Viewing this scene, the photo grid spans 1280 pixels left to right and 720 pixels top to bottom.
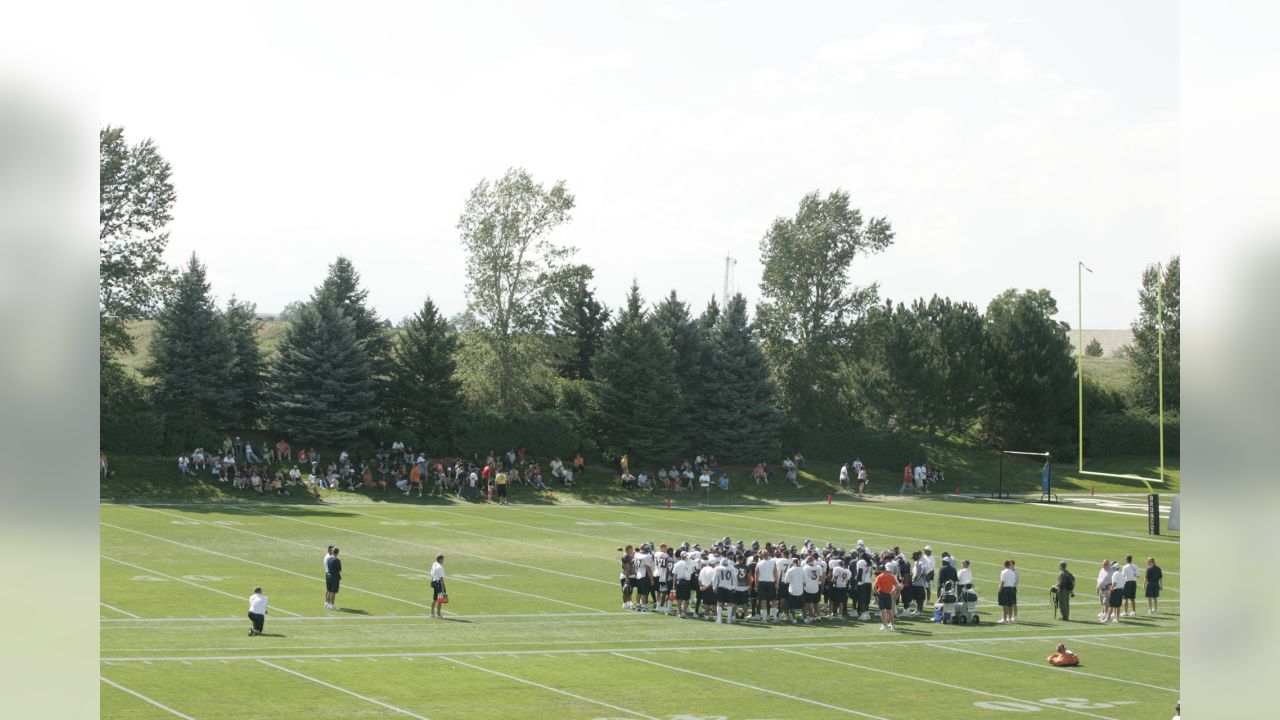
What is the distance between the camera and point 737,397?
60.9m

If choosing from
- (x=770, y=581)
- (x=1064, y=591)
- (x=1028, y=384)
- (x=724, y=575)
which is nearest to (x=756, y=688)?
(x=724, y=575)

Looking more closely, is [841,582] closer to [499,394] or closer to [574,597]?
[574,597]

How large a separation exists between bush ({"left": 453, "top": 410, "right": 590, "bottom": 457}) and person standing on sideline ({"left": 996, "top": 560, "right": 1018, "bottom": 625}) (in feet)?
107

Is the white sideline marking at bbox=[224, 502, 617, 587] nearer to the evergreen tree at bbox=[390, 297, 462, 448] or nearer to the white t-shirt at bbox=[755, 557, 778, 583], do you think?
the white t-shirt at bbox=[755, 557, 778, 583]

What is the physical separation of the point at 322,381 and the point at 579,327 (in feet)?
47.3

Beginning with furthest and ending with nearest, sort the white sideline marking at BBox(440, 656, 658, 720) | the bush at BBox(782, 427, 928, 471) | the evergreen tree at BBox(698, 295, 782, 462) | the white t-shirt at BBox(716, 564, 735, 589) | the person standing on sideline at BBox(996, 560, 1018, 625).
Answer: the bush at BBox(782, 427, 928, 471) → the evergreen tree at BBox(698, 295, 782, 462) → the white t-shirt at BBox(716, 564, 735, 589) → the person standing on sideline at BBox(996, 560, 1018, 625) → the white sideline marking at BBox(440, 656, 658, 720)

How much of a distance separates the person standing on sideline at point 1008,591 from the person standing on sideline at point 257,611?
1332 cm

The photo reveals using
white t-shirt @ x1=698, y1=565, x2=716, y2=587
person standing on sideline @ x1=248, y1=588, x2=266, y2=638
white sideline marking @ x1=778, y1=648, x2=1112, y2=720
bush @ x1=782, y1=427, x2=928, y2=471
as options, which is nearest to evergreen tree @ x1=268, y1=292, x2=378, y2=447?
bush @ x1=782, y1=427, x2=928, y2=471

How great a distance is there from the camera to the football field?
712 inches

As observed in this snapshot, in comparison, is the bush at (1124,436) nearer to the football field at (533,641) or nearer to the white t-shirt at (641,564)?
the football field at (533,641)

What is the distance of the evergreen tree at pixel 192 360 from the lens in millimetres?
53062

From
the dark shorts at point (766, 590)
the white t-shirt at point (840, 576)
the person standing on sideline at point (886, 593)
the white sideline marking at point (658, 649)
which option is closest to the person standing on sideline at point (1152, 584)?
the white sideline marking at point (658, 649)

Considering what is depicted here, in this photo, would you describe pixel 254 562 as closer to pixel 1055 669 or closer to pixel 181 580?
pixel 181 580
